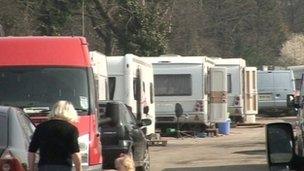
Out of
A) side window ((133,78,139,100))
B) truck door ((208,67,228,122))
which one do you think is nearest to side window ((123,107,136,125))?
side window ((133,78,139,100))

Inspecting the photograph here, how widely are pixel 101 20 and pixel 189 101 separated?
13.8 metres

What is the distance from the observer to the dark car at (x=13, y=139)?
6.77 meters

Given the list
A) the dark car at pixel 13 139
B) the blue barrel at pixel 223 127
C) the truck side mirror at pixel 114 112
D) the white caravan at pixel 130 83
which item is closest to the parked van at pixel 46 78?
the truck side mirror at pixel 114 112

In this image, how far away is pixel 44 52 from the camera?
1156 centimetres

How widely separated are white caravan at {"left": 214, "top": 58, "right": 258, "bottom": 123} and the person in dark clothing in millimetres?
23038

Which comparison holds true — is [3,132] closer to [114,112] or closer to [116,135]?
[116,135]

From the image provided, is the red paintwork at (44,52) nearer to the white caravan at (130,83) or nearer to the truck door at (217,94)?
the white caravan at (130,83)

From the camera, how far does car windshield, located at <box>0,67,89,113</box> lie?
A: 36.6ft

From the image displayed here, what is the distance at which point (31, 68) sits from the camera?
11.4 metres

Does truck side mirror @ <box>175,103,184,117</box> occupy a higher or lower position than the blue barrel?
higher

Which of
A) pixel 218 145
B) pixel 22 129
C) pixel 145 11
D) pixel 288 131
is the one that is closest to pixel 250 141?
pixel 218 145

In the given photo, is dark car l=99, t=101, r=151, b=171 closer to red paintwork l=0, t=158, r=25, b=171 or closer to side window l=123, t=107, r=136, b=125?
side window l=123, t=107, r=136, b=125

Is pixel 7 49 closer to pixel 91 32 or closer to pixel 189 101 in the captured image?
pixel 189 101

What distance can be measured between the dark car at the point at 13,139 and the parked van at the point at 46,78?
275 centimetres
